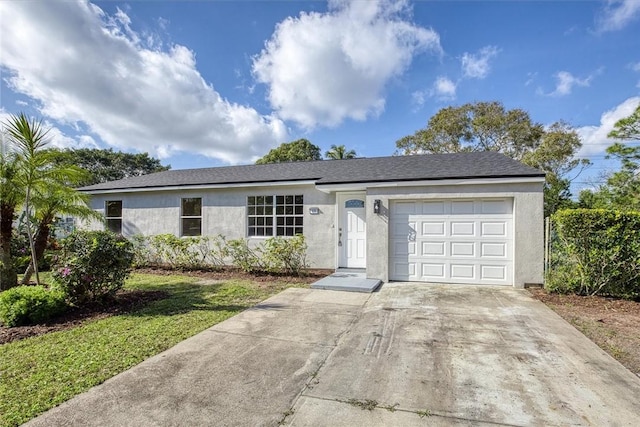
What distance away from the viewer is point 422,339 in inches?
180

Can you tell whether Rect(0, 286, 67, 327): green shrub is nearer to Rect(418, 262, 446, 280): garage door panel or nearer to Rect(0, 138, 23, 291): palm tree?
Rect(0, 138, 23, 291): palm tree

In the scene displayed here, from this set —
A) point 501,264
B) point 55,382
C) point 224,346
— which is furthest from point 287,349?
point 501,264

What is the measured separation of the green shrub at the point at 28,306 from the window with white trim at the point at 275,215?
6087 mm

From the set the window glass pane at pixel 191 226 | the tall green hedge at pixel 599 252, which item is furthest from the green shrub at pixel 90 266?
the tall green hedge at pixel 599 252

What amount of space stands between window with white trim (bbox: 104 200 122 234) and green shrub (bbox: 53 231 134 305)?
7.87 metres

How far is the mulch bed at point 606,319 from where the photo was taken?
13.9ft

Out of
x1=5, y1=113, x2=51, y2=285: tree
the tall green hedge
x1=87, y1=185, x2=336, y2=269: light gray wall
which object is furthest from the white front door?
x1=5, y1=113, x2=51, y2=285: tree

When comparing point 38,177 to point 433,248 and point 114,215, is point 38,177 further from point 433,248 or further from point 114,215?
point 433,248

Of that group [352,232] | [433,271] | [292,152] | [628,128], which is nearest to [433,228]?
[433,271]

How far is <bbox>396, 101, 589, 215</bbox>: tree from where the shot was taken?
20766 mm

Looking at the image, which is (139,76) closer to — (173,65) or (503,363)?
(173,65)

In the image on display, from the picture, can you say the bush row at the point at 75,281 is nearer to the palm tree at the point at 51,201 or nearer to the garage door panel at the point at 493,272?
the palm tree at the point at 51,201

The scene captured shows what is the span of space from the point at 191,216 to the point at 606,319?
12.5 metres

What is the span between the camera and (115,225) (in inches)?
527
